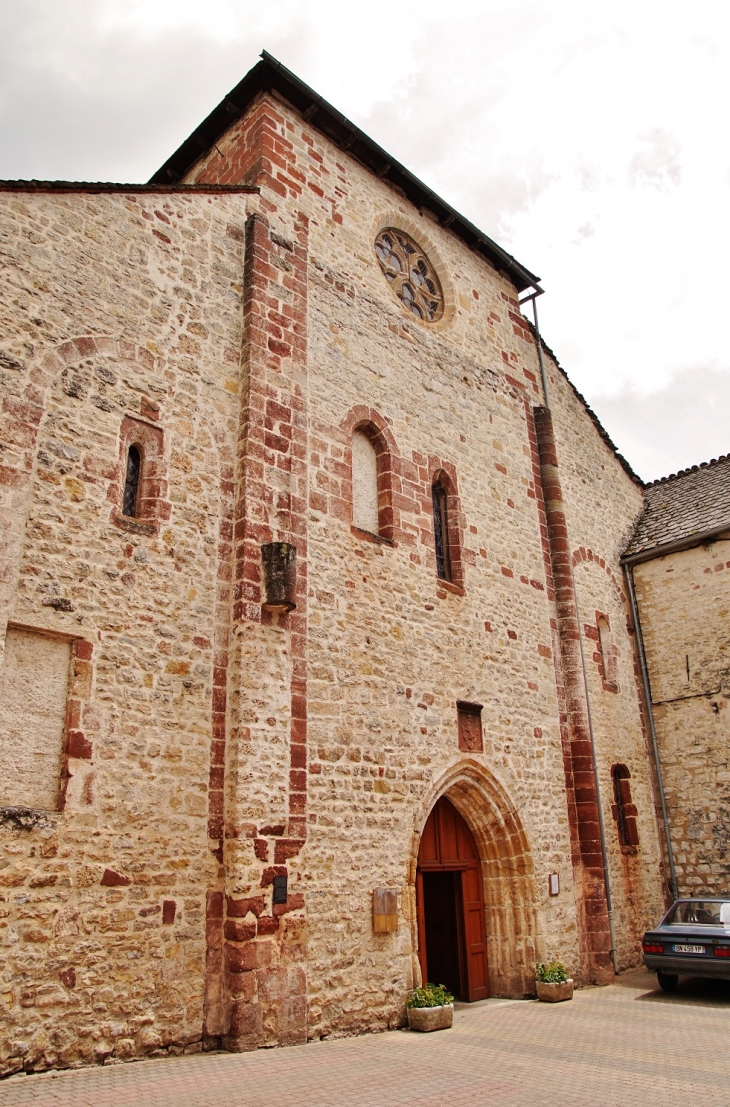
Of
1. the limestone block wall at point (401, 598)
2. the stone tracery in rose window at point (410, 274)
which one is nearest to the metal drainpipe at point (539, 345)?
the limestone block wall at point (401, 598)

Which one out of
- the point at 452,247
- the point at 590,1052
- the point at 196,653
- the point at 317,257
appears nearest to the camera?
the point at 590,1052

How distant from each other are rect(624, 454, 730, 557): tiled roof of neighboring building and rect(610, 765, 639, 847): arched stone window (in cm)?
407

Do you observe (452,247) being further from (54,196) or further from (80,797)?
(80,797)

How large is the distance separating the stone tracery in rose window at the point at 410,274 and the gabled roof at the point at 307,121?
0.73 meters

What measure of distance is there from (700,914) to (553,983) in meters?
2.28

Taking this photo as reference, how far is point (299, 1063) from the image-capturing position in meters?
6.39

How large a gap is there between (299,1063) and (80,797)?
268cm

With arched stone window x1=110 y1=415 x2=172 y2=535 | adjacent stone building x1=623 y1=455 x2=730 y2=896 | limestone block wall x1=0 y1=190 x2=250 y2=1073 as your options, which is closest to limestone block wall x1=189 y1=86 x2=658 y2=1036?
adjacent stone building x1=623 y1=455 x2=730 y2=896

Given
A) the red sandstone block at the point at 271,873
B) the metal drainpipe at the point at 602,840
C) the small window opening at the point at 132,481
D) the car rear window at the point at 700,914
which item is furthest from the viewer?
the metal drainpipe at the point at 602,840

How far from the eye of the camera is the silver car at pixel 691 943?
381 inches

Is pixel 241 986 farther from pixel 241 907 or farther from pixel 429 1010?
pixel 429 1010

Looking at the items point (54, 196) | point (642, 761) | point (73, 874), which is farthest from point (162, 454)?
point (642, 761)

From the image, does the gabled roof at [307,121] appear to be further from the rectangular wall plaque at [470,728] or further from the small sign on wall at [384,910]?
the small sign on wall at [384,910]

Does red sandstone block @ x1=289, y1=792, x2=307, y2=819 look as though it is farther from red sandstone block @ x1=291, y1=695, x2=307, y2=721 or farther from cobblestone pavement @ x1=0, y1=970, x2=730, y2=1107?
cobblestone pavement @ x1=0, y1=970, x2=730, y2=1107
